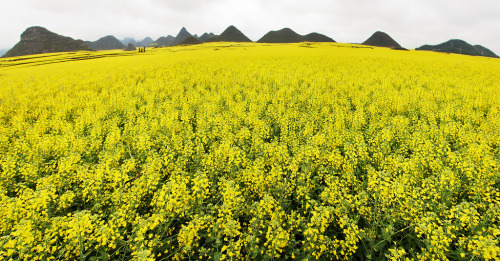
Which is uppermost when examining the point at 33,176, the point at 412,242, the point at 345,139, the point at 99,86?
the point at 99,86

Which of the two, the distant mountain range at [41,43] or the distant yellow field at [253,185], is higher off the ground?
the distant mountain range at [41,43]

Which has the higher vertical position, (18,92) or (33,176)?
(18,92)

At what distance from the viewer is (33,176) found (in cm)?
602

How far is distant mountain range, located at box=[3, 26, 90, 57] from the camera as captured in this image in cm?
17938

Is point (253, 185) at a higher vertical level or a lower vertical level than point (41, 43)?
lower

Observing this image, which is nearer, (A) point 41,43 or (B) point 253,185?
(B) point 253,185

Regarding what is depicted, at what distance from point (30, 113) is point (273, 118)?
15.8 meters

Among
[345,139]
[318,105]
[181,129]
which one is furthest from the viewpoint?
[318,105]

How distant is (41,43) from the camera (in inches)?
7505

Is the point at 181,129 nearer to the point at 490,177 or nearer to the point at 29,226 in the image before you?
the point at 29,226

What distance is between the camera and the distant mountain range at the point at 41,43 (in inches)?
7062

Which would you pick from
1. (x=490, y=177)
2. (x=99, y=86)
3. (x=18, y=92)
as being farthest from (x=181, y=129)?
(x=18, y=92)

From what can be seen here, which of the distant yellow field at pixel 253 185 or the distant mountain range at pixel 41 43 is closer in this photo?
the distant yellow field at pixel 253 185

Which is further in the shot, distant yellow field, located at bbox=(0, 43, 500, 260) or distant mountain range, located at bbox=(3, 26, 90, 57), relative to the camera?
distant mountain range, located at bbox=(3, 26, 90, 57)
